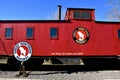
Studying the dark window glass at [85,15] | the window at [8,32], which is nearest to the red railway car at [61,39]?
the window at [8,32]

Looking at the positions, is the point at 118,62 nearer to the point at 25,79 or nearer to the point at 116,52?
the point at 116,52

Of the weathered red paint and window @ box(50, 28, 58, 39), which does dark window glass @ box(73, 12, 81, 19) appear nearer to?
the weathered red paint

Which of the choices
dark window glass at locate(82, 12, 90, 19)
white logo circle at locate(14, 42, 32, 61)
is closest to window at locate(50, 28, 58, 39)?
dark window glass at locate(82, 12, 90, 19)

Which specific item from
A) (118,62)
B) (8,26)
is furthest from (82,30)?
(8,26)

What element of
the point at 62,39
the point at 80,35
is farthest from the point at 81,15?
the point at 62,39

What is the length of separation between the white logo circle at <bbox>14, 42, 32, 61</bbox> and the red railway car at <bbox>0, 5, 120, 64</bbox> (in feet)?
13.3

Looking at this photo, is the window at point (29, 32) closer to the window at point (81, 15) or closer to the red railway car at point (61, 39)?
the red railway car at point (61, 39)

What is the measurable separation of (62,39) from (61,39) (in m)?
0.07

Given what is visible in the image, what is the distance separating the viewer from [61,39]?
1745cm

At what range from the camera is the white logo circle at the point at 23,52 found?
13094 mm

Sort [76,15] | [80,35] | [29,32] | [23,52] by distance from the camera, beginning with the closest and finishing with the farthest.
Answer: [23,52] → [29,32] → [80,35] → [76,15]

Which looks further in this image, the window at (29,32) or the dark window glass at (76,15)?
the dark window glass at (76,15)

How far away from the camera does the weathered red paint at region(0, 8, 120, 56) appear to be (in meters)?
17.4

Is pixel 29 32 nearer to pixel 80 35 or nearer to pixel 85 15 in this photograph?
pixel 80 35
